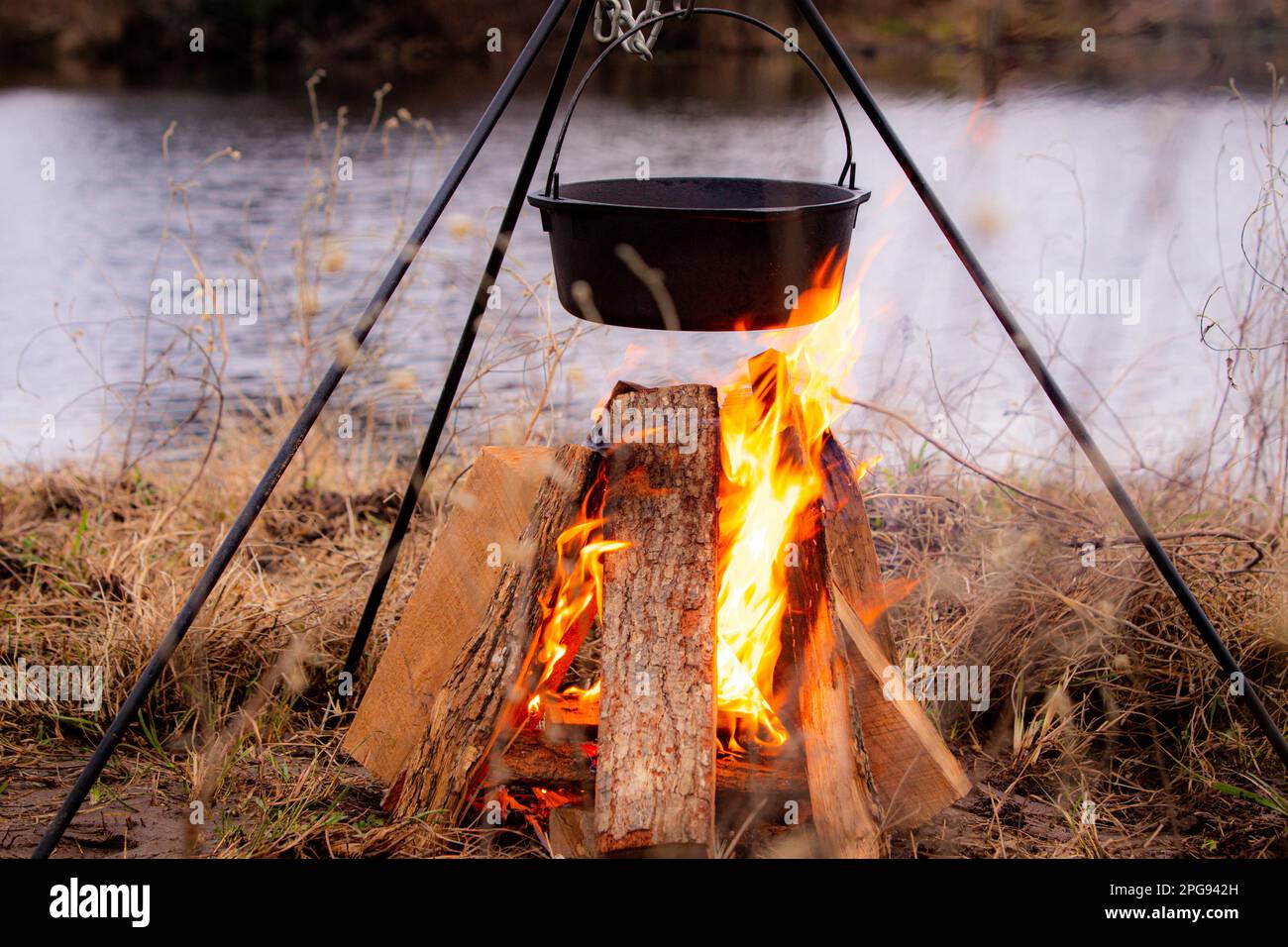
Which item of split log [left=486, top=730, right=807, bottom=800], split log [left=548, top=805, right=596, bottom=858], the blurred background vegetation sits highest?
the blurred background vegetation

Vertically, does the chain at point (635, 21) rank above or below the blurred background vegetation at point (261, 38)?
below

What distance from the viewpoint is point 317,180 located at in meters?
3.77

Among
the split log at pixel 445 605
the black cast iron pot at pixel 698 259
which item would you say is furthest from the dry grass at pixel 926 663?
the black cast iron pot at pixel 698 259

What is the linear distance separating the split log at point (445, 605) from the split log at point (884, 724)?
0.65 m

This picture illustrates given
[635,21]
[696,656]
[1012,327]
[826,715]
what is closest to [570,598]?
[696,656]

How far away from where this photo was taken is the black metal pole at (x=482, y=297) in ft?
7.47

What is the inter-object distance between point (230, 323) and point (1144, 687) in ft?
19.3

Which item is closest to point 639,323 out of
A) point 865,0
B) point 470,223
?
point 470,223

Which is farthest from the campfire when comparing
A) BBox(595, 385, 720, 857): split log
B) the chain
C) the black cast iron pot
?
the chain

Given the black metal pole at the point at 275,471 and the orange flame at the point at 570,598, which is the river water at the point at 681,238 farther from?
the black metal pole at the point at 275,471

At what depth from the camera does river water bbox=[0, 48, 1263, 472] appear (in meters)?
3.94

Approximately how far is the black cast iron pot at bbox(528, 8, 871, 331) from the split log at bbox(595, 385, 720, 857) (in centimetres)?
25

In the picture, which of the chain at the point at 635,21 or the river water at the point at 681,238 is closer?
the chain at the point at 635,21

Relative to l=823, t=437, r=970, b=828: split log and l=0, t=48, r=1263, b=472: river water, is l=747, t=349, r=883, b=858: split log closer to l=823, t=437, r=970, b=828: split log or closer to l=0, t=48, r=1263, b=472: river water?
l=823, t=437, r=970, b=828: split log
